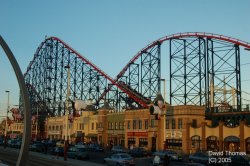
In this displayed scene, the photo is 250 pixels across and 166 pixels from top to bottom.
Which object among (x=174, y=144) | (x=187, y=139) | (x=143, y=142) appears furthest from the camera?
(x=143, y=142)

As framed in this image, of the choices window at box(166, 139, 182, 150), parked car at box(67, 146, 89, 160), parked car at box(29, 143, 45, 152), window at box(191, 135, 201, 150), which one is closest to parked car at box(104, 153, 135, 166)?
parked car at box(67, 146, 89, 160)

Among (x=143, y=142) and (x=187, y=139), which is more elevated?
(x=187, y=139)

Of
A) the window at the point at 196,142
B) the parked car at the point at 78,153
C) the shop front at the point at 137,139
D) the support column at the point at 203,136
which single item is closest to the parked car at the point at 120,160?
the parked car at the point at 78,153

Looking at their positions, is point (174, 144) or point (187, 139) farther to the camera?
point (174, 144)

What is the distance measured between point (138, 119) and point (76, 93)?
23.3 m

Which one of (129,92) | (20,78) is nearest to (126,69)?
(129,92)

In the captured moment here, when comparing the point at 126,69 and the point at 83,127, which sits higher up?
the point at 126,69

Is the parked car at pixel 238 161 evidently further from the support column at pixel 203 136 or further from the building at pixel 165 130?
the support column at pixel 203 136

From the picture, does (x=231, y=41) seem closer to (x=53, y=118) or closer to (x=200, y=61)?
(x=200, y=61)

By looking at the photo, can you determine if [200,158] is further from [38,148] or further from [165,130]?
[38,148]

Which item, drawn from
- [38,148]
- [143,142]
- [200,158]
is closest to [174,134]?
[143,142]

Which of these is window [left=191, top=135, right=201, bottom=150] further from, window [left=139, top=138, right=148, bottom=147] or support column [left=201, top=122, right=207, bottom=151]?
window [left=139, top=138, right=148, bottom=147]

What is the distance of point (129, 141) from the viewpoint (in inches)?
2867

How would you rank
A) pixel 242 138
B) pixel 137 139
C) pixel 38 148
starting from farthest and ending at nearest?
1. pixel 137 139
2. pixel 38 148
3. pixel 242 138
